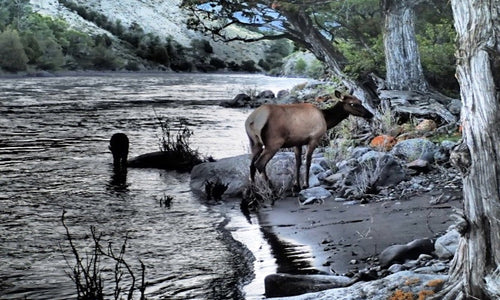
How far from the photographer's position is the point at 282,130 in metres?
12.2

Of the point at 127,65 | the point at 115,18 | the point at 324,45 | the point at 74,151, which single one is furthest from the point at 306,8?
the point at 115,18

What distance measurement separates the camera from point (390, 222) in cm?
917

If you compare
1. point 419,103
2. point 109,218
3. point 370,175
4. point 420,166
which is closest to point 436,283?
point 370,175

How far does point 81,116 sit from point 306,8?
418 inches

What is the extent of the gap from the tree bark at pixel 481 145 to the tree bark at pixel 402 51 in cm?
1451

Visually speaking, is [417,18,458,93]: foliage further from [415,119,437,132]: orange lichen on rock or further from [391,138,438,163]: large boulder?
[391,138,438,163]: large boulder

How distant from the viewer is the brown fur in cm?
1216

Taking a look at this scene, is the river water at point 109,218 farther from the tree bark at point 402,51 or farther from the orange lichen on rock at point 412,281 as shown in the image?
the tree bark at point 402,51

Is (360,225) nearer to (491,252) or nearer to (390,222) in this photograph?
(390,222)

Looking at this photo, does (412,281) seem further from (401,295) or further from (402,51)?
(402,51)

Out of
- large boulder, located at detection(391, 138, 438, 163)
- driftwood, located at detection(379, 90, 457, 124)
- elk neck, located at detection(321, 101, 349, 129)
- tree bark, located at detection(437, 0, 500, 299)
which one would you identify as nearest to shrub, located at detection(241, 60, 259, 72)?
driftwood, located at detection(379, 90, 457, 124)

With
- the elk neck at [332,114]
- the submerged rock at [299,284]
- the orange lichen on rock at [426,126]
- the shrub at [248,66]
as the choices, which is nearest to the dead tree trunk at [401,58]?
the orange lichen on rock at [426,126]

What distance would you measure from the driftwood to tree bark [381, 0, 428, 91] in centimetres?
40

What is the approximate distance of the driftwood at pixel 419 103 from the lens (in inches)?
Answer: 687
